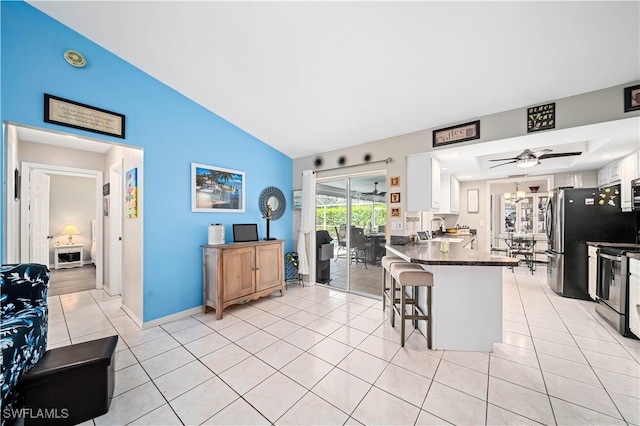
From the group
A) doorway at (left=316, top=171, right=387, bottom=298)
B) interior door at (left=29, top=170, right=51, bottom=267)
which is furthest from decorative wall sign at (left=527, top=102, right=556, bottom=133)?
interior door at (left=29, top=170, right=51, bottom=267)

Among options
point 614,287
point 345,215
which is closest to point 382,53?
point 345,215

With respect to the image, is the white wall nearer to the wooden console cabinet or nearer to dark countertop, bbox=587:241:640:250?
the wooden console cabinet

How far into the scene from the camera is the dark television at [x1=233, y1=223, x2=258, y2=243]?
3.51m

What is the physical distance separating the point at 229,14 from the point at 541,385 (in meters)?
3.80

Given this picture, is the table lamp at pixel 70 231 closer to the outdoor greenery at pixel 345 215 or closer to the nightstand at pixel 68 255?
the nightstand at pixel 68 255

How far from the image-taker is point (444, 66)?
7.27 feet

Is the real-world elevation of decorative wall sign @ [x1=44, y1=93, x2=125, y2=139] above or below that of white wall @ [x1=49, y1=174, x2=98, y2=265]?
above

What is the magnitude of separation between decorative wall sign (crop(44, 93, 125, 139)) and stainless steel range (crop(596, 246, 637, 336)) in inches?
221

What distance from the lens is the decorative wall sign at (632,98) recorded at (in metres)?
2.13

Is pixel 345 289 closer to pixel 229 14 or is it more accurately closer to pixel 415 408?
pixel 415 408

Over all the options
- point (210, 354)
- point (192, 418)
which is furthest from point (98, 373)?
point (210, 354)

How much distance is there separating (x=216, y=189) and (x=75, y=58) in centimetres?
185

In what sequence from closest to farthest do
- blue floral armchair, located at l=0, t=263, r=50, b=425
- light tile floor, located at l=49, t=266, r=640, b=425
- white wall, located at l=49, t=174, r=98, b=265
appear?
blue floral armchair, located at l=0, t=263, r=50, b=425 < light tile floor, located at l=49, t=266, r=640, b=425 < white wall, located at l=49, t=174, r=98, b=265

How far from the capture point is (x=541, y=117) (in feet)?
8.23
